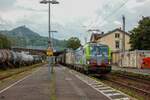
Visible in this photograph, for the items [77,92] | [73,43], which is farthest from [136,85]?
[73,43]

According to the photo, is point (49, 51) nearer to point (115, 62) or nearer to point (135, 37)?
point (135, 37)

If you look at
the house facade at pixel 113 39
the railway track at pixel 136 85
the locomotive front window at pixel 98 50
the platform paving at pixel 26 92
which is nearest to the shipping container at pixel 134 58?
the locomotive front window at pixel 98 50

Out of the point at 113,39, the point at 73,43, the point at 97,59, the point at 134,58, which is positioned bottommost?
the point at 97,59

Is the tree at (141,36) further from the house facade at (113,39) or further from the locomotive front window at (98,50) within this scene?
the locomotive front window at (98,50)

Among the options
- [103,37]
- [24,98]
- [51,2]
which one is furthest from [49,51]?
[103,37]

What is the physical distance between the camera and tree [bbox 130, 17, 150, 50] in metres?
79.5

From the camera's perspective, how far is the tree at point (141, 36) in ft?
261

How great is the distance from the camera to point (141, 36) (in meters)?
79.6

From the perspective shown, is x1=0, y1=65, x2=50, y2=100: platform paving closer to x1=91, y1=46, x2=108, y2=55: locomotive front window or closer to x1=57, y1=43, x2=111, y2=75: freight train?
x1=57, y1=43, x2=111, y2=75: freight train

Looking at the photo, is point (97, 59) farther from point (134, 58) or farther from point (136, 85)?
point (134, 58)

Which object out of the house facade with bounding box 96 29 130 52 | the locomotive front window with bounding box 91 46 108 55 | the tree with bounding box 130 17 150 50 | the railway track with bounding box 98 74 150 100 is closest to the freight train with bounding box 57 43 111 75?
the locomotive front window with bounding box 91 46 108 55

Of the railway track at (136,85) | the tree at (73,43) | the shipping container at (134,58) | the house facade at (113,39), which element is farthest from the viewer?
the tree at (73,43)

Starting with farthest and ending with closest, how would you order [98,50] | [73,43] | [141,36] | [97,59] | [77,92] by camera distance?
[73,43], [141,36], [98,50], [97,59], [77,92]

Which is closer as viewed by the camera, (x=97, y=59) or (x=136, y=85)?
(x=136, y=85)
